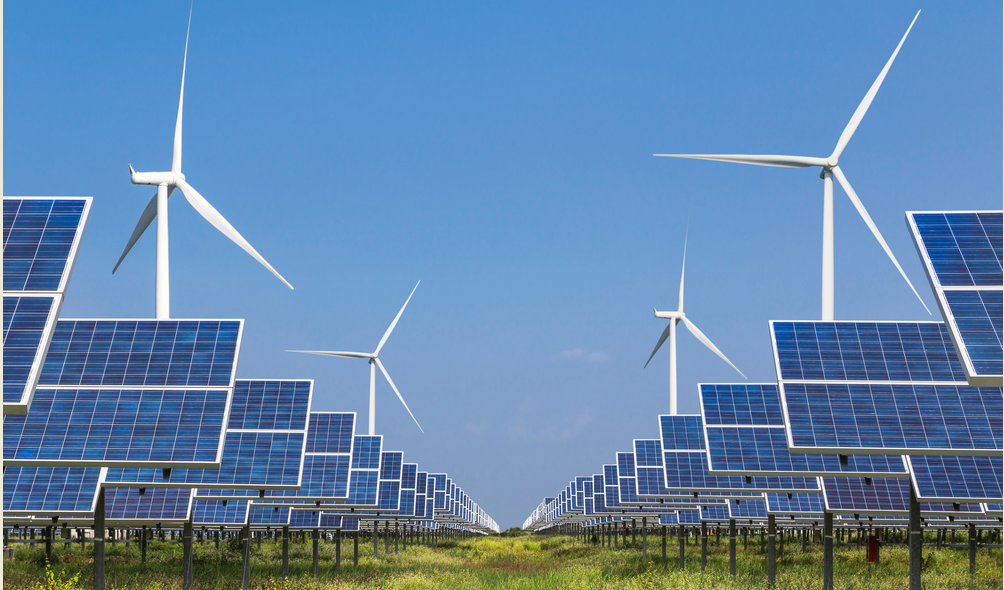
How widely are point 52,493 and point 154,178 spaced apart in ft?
51.0

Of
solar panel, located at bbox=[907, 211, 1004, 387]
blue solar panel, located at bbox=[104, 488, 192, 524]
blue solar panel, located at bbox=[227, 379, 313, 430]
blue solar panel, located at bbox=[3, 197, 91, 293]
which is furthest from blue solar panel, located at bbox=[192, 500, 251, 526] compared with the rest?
solar panel, located at bbox=[907, 211, 1004, 387]

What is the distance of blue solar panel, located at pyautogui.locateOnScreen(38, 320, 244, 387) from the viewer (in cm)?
2334

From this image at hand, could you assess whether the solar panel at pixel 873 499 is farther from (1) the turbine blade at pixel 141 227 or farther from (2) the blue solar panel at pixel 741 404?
(1) the turbine blade at pixel 141 227

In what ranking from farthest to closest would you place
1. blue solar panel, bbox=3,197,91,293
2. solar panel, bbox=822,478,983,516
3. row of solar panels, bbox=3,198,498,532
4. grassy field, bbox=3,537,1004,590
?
1. grassy field, bbox=3,537,1004,590
2. solar panel, bbox=822,478,983,516
3. blue solar panel, bbox=3,197,91,293
4. row of solar panels, bbox=3,198,498,532

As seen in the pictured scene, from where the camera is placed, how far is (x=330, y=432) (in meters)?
46.1

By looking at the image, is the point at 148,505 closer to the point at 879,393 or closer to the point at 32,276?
the point at 32,276

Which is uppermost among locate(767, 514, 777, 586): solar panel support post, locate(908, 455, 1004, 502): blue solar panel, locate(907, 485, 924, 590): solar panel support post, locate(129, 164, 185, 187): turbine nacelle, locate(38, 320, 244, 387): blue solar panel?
locate(129, 164, 185, 187): turbine nacelle

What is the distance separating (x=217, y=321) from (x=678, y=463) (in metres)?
26.2

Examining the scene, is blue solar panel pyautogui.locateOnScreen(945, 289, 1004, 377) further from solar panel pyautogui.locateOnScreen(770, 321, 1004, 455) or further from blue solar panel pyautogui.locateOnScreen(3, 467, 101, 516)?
blue solar panel pyautogui.locateOnScreen(3, 467, 101, 516)

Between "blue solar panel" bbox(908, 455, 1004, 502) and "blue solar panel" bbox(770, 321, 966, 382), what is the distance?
258cm

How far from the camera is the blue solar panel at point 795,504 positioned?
133ft

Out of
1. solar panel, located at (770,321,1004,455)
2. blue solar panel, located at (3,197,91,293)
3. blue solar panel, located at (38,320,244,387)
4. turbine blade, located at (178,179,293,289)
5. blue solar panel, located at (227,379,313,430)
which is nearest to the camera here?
blue solar panel, located at (3,197,91,293)

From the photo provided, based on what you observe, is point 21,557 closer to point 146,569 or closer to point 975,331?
point 146,569

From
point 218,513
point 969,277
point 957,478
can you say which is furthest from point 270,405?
point 969,277
